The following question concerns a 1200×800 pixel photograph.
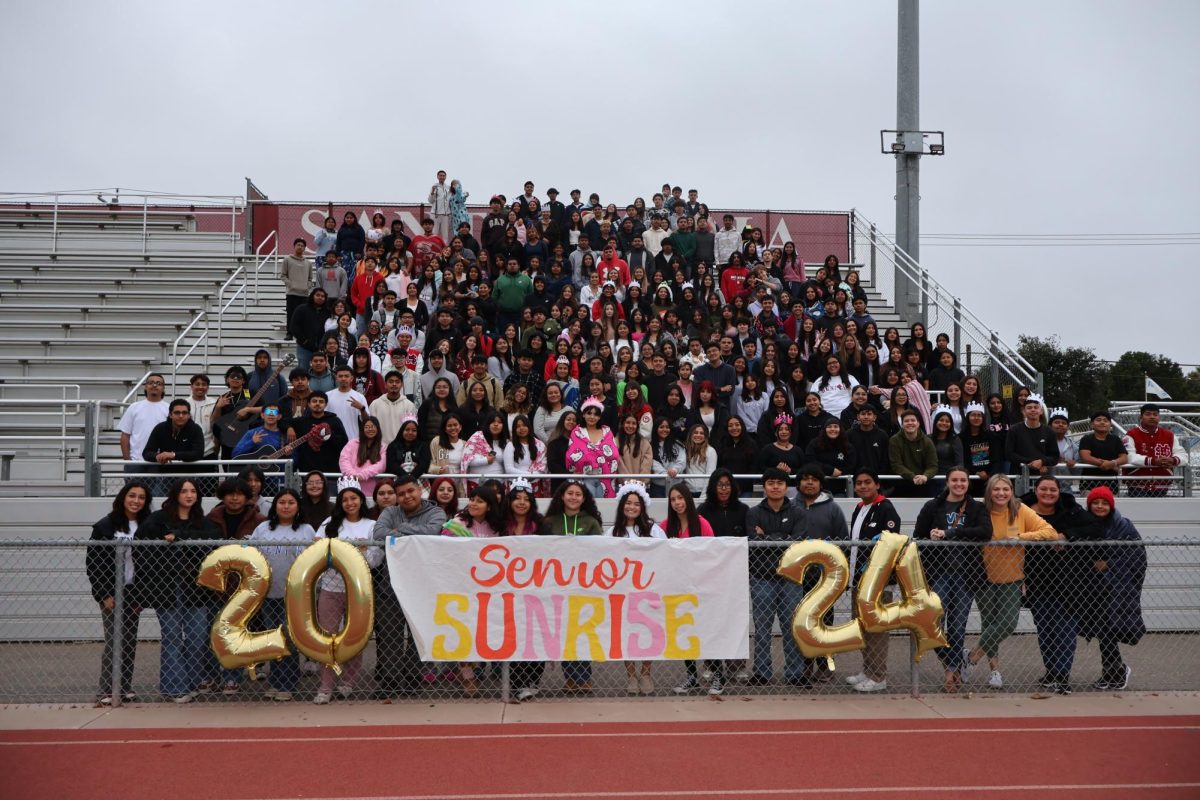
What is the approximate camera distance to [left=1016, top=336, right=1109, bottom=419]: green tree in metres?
46.0

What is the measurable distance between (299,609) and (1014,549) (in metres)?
5.64

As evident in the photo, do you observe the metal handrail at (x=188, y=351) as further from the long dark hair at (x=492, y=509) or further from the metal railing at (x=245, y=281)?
the long dark hair at (x=492, y=509)

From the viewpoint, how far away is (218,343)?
16.1 m

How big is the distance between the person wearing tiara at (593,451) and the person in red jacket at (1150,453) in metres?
5.74

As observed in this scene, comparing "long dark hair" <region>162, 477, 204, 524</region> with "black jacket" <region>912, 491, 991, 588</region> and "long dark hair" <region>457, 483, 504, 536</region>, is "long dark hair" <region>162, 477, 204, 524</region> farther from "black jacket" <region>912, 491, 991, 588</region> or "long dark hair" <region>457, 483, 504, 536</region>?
Answer: "black jacket" <region>912, 491, 991, 588</region>

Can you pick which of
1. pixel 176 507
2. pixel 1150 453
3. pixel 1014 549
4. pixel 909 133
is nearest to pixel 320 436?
pixel 176 507

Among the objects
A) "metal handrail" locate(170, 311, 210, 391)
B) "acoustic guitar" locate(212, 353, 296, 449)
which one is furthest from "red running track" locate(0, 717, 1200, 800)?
"metal handrail" locate(170, 311, 210, 391)

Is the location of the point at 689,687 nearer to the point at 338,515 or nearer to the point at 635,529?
the point at 635,529

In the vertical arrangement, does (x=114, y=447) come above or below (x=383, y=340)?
below

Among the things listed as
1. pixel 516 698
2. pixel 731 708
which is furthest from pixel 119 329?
pixel 731 708

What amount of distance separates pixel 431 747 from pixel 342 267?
33.2ft

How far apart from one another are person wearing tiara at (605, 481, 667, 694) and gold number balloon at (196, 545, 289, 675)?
8.88ft

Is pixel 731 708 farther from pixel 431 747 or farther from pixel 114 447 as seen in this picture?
pixel 114 447

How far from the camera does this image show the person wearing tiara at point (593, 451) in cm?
1114
